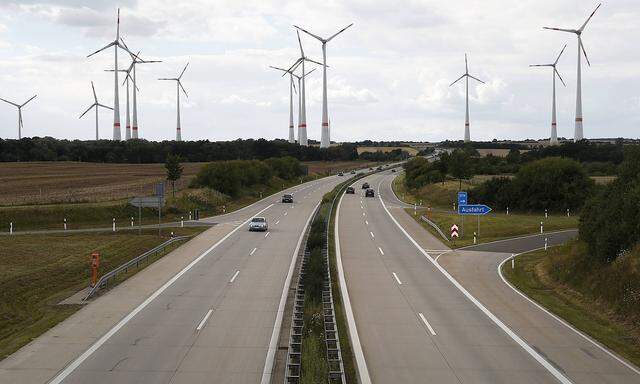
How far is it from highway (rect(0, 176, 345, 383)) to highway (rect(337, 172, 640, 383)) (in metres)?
3.05

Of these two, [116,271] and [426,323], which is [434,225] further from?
[426,323]

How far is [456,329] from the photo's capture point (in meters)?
20.0

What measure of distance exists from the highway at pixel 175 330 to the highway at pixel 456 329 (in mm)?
3052

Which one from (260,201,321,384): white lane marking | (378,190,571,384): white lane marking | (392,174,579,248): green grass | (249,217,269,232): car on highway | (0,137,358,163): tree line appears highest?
(0,137,358,163): tree line

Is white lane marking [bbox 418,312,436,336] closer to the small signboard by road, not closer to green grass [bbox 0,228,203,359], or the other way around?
green grass [bbox 0,228,203,359]

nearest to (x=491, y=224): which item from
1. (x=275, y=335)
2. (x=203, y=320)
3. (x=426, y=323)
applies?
(x=426, y=323)

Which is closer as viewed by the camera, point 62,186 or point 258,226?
point 258,226

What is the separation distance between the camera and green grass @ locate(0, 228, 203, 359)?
68.1ft

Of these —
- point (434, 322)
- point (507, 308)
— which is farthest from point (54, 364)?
point (507, 308)

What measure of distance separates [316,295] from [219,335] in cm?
565

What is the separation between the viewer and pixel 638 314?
68.6 feet

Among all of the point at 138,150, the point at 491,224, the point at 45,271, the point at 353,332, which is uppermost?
the point at 138,150

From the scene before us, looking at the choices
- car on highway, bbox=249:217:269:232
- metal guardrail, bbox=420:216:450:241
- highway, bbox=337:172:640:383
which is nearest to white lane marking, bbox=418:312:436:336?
highway, bbox=337:172:640:383

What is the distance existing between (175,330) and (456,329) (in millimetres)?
8271
